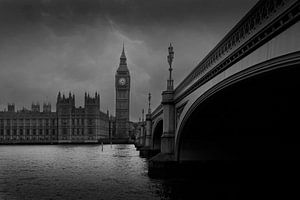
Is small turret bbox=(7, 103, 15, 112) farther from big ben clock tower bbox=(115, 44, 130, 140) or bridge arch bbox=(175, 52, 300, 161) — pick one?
bridge arch bbox=(175, 52, 300, 161)

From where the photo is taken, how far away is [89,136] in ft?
432

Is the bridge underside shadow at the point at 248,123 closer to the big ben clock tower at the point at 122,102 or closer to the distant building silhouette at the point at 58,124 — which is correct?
the distant building silhouette at the point at 58,124

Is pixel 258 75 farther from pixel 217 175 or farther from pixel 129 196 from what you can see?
pixel 217 175

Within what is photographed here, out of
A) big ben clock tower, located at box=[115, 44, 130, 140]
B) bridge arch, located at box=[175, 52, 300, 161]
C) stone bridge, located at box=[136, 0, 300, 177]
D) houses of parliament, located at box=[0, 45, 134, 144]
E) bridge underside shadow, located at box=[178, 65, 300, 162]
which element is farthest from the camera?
big ben clock tower, located at box=[115, 44, 130, 140]

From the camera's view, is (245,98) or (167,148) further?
(167,148)

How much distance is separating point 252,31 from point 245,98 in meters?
5.45

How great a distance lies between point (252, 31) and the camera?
336 inches

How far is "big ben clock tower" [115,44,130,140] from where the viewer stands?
501 feet

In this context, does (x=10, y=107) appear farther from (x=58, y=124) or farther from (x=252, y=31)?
(x=252, y=31)

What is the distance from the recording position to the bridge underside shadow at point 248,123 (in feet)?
38.0

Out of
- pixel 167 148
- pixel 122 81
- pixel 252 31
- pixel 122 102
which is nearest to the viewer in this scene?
pixel 252 31

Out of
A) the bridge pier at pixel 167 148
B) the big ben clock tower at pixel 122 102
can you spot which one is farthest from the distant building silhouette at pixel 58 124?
the bridge pier at pixel 167 148

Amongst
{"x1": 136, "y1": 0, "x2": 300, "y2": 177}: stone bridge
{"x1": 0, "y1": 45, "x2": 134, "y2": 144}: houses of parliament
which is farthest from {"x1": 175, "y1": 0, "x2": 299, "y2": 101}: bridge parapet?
{"x1": 0, "y1": 45, "x2": 134, "y2": 144}: houses of parliament

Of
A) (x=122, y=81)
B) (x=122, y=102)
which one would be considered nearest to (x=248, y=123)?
(x=122, y=102)
